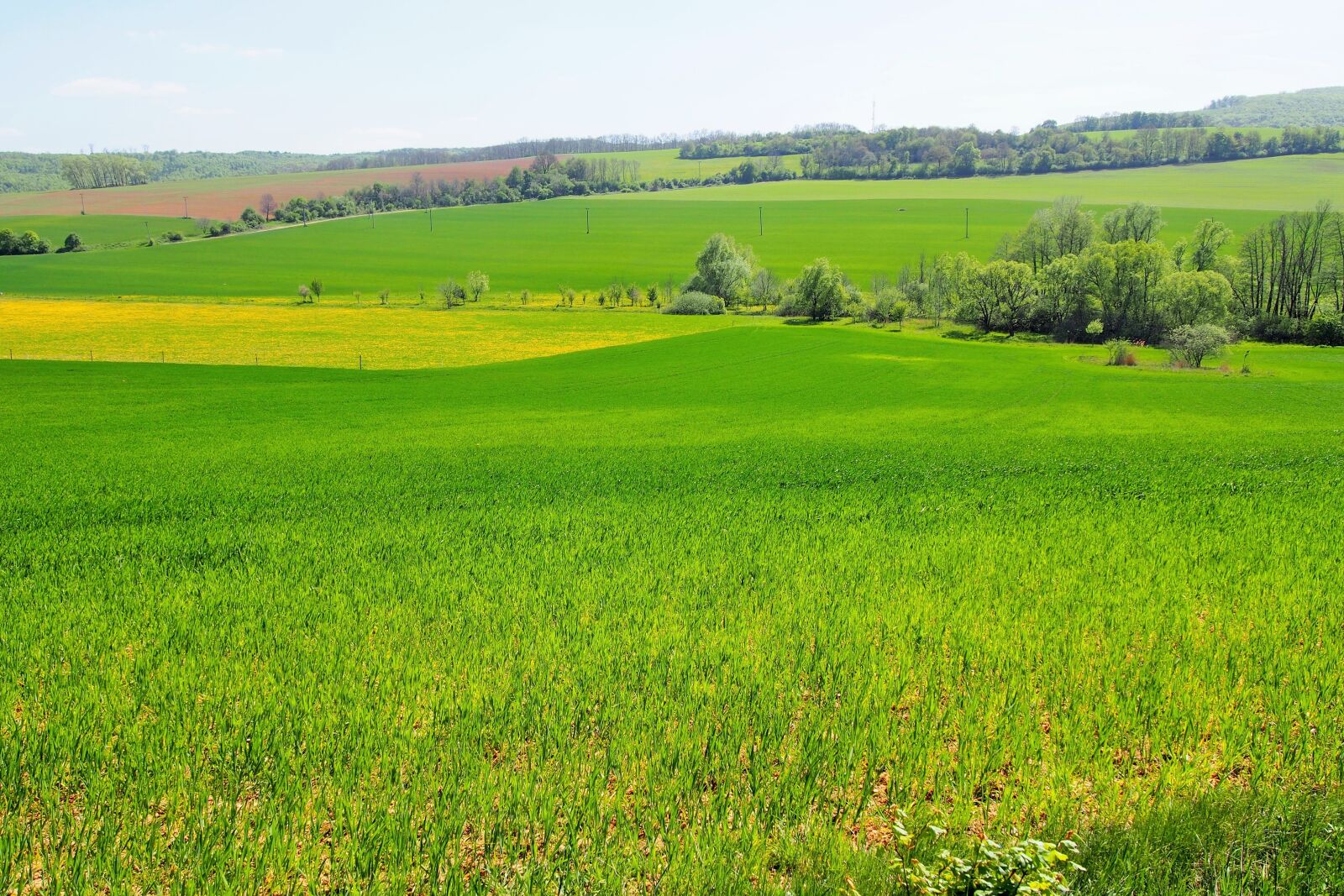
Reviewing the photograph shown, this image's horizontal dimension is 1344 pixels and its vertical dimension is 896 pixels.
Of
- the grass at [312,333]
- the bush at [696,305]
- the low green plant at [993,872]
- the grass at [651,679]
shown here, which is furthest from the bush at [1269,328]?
the low green plant at [993,872]

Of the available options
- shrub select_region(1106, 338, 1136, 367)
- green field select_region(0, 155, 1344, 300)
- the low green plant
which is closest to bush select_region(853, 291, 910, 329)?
green field select_region(0, 155, 1344, 300)

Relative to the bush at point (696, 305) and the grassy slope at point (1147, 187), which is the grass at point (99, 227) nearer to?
the grassy slope at point (1147, 187)

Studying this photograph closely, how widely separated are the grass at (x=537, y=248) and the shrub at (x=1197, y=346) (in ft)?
157

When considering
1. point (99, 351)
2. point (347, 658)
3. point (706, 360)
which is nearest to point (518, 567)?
point (347, 658)

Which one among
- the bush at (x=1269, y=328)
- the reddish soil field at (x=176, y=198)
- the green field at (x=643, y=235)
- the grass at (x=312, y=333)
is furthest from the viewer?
the reddish soil field at (x=176, y=198)

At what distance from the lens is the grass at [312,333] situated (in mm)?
57344

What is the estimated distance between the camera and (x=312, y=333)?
6850 centimetres

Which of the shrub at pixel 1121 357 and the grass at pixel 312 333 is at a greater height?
the grass at pixel 312 333

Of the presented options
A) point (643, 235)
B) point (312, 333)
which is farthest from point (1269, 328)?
point (643, 235)

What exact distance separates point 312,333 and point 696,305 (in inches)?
1619

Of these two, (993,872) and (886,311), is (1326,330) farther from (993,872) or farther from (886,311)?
(993,872)

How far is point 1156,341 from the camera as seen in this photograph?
72.2 metres

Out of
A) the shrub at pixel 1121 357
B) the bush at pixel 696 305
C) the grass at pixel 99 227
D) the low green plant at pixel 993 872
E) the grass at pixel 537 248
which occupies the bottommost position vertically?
the shrub at pixel 1121 357

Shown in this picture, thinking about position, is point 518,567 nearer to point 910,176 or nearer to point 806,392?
point 806,392
